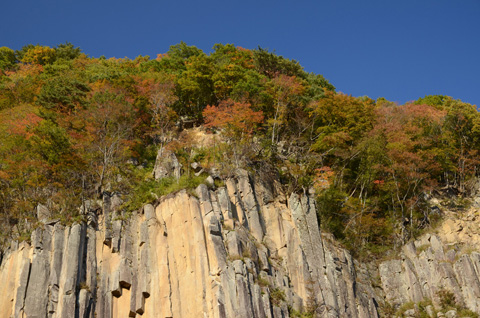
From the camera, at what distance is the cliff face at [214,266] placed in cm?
2481

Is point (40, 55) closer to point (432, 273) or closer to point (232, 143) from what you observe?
point (232, 143)

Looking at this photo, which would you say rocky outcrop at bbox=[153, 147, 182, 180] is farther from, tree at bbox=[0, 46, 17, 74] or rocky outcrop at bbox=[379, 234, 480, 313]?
tree at bbox=[0, 46, 17, 74]

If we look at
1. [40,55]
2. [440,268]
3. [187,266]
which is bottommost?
[440,268]

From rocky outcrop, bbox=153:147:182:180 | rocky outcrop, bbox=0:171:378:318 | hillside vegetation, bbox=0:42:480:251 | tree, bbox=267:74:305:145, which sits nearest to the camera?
rocky outcrop, bbox=0:171:378:318

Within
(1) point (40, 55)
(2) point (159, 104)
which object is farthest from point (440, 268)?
(1) point (40, 55)

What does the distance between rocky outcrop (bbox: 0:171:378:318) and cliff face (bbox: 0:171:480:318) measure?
54mm

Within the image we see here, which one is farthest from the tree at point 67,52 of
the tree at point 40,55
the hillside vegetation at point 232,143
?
the hillside vegetation at point 232,143

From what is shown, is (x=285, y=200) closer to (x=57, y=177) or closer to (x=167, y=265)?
(x=167, y=265)

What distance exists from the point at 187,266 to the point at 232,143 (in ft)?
35.0

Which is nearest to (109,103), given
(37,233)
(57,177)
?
(57,177)

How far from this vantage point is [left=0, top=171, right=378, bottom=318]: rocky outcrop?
24.7 m

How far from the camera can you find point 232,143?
34594 millimetres

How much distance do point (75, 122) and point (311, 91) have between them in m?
18.7

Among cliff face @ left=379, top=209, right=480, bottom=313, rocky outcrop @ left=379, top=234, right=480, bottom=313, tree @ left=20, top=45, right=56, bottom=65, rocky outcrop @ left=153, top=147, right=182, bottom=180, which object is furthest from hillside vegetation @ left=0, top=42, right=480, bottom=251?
tree @ left=20, top=45, right=56, bottom=65
